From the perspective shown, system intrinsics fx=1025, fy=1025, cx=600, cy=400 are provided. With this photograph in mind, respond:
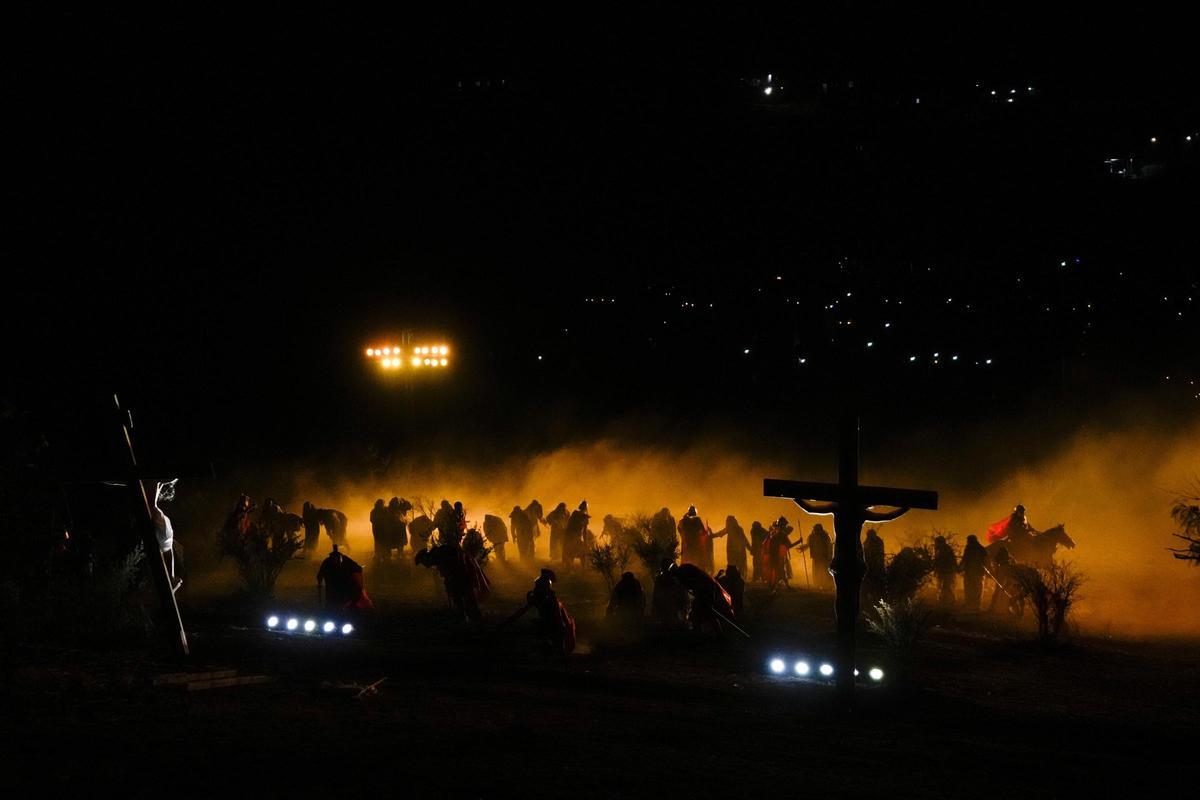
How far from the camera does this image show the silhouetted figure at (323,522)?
74.8 feet

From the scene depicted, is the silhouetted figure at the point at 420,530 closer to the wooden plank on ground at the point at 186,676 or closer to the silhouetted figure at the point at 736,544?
the silhouetted figure at the point at 736,544

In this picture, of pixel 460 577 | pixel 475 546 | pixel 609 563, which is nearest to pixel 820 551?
pixel 609 563

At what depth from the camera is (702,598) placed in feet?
45.6

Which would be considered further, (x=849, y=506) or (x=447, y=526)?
(x=447, y=526)

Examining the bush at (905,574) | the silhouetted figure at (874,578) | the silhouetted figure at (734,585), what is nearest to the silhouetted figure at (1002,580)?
the bush at (905,574)

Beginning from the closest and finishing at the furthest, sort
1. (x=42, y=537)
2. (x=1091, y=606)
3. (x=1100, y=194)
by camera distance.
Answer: (x=42, y=537), (x=1091, y=606), (x=1100, y=194)

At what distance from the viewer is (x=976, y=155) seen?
5284 cm

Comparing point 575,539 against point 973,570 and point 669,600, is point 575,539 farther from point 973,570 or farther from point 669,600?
point 973,570

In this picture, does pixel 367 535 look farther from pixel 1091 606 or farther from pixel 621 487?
pixel 1091 606

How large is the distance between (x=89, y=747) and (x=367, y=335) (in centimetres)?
4020

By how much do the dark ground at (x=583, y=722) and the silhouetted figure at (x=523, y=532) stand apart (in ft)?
31.8

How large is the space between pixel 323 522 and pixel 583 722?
15796mm

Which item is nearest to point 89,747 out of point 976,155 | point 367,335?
point 367,335

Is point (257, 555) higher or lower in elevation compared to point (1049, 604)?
higher
